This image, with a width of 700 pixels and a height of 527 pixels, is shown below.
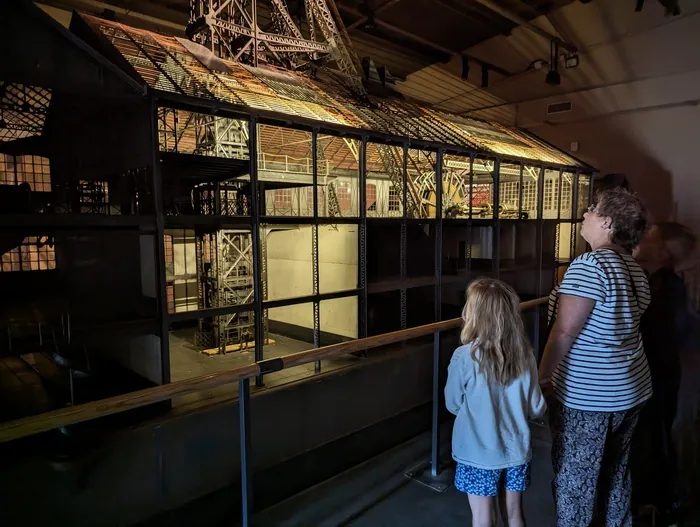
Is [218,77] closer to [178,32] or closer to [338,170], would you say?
[178,32]

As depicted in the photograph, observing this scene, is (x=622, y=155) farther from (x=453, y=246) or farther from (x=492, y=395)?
(x=492, y=395)

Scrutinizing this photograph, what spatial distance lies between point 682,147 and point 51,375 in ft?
39.2

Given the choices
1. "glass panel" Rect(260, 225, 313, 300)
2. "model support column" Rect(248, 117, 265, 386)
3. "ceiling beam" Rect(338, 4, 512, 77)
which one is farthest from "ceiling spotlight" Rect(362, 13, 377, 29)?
"model support column" Rect(248, 117, 265, 386)

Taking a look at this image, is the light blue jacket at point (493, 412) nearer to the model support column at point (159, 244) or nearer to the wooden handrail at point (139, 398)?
the wooden handrail at point (139, 398)

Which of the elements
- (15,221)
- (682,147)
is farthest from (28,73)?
(682,147)

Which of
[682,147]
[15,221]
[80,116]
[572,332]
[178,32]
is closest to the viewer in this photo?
[572,332]

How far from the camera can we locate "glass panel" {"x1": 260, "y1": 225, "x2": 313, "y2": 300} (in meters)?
7.84

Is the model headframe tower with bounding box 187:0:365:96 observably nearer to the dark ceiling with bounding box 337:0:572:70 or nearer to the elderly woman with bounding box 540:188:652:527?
the dark ceiling with bounding box 337:0:572:70

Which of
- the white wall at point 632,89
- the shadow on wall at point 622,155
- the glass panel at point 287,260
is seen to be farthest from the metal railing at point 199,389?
the white wall at point 632,89

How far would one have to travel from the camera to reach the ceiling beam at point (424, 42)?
8941mm

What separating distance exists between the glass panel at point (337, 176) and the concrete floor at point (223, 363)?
9.64 feet

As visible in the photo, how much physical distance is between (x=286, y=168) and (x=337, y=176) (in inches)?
86.2

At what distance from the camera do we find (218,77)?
4750mm

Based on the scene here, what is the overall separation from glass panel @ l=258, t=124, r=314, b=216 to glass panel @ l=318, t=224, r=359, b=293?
21.8 inches
